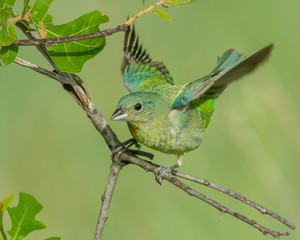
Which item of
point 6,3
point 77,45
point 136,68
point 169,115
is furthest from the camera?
point 136,68

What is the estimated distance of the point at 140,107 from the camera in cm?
360

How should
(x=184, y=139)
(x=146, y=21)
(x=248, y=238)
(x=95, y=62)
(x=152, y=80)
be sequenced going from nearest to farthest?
(x=184, y=139)
(x=152, y=80)
(x=248, y=238)
(x=95, y=62)
(x=146, y=21)

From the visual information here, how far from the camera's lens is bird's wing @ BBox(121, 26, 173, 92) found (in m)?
4.05

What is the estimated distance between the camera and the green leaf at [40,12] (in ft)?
6.25

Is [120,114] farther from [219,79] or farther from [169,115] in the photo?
[219,79]

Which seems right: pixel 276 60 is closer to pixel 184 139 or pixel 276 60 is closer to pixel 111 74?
pixel 111 74

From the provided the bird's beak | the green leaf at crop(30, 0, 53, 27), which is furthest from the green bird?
the green leaf at crop(30, 0, 53, 27)

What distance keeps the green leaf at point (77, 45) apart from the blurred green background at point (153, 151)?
225cm

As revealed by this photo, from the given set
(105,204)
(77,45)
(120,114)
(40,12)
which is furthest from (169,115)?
(40,12)

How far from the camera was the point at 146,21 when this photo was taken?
578 cm

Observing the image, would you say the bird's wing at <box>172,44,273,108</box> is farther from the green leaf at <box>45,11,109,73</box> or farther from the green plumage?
the green leaf at <box>45,11,109,73</box>

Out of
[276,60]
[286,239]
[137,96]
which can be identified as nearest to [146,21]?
[276,60]

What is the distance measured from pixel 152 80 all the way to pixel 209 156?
128 cm

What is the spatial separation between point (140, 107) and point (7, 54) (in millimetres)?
1733
